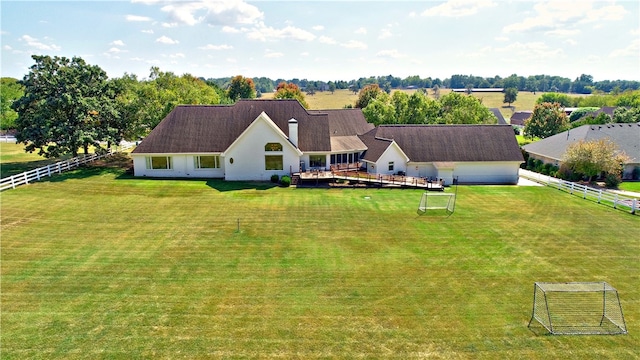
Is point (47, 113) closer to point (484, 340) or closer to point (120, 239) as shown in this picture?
point (120, 239)

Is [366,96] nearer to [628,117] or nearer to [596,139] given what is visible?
[628,117]

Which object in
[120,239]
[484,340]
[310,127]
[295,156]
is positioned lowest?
[484,340]

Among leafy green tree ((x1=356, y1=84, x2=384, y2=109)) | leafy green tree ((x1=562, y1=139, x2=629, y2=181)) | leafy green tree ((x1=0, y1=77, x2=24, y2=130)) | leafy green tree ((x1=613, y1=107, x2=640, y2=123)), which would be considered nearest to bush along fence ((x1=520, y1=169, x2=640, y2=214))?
leafy green tree ((x1=562, y1=139, x2=629, y2=181))

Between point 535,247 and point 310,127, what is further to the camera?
point 310,127

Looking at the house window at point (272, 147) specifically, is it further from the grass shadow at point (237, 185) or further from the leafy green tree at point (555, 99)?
the leafy green tree at point (555, 99)

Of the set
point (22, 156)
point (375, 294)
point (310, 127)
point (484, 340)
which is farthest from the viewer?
point (22, 156)

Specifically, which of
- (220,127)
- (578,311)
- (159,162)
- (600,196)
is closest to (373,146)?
(220,127)

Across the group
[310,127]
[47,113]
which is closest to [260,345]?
[310,127]
